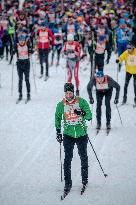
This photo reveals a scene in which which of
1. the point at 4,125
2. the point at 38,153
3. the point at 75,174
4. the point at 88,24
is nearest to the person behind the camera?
the point at 75,174

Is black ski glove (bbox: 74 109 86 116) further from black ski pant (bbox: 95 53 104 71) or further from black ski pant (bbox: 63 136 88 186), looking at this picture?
black ski pant (bbox: 95 53 104 71)

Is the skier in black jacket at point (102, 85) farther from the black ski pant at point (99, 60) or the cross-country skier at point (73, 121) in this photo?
the black ski pant at point (99, 60)

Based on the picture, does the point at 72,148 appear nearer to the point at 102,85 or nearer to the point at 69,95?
the point at 69,95

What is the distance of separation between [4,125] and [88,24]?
35.9 ft

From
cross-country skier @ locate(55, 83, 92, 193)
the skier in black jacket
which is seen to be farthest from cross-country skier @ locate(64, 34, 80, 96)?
cross-country skier @ locate(55, 83, 92, 193)

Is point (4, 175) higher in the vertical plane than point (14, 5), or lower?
lower

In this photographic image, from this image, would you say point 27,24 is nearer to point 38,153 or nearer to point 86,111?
point 38,153

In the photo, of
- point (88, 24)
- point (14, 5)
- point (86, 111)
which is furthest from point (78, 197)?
point (14, 5)

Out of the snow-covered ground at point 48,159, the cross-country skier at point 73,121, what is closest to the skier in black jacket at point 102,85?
the snow-covered ground at point 48,159

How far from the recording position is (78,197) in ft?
26.6

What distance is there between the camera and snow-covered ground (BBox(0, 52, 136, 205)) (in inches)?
321

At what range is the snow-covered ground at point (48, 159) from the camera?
8.16m

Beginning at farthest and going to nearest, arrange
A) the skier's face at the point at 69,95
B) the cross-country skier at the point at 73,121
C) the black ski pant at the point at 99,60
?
the black ski pant at the point at 99,60 < the cross-country skier at the point at 73,121 < the skier's face at the point at 69,95

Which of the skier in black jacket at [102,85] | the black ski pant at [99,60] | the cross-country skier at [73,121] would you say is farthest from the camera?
the black ski pant at [99,60]
